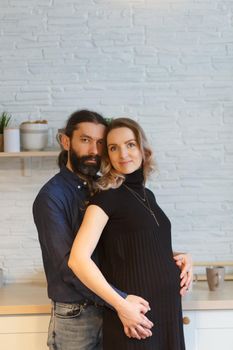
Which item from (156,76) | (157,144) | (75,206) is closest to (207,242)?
(157,144)

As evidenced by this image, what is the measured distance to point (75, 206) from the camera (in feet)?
6.64

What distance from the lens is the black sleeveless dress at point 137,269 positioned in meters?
1.87

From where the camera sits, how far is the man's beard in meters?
2.03

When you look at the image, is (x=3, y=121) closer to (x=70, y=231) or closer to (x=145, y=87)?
(x=145, y=87)

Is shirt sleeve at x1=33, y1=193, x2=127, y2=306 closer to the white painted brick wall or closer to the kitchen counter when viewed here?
the kitchen counter

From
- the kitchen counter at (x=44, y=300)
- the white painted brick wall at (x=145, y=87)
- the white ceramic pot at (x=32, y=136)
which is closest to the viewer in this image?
the kitchen counter at (x=44, y=300)

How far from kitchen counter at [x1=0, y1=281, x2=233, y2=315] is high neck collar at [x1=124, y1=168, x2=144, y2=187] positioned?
A: 0.69 metres

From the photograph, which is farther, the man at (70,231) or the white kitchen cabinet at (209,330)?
the white kitchen cabinet at (209,330)

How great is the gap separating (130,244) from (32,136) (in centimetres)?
105

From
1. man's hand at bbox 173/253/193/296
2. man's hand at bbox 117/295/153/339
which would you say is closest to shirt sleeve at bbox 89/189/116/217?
man's hand at bbox 117/295/153/339

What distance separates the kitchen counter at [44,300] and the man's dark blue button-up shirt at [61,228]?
0.41 metres

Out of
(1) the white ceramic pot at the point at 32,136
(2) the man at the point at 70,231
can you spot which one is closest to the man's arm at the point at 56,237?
(2) the man at the point at 70,231

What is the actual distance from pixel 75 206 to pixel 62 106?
994 mm

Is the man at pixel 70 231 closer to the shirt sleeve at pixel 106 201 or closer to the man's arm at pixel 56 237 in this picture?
the man's arm at pixel 56 237
